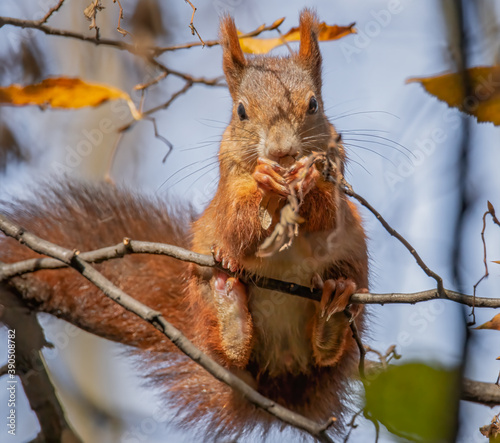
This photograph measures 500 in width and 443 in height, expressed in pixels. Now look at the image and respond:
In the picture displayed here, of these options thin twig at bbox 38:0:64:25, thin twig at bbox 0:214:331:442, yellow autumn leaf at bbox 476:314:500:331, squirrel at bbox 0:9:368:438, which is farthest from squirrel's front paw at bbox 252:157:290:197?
thin twig at bbox 38:0:64:25

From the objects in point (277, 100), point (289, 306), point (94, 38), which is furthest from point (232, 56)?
point (289, 306)

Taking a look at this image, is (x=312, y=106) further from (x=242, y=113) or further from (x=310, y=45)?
(x=310, y=45)

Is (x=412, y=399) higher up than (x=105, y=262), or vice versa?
(x=105, y=262)

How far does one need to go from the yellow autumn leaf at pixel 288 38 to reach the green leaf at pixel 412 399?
1.64 m

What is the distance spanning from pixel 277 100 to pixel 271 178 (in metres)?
0.47

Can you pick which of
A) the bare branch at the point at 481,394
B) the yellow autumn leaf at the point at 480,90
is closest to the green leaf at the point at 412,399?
the yellow autumn leaf at the point at 480,90

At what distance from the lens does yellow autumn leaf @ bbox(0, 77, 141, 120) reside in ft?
7.64

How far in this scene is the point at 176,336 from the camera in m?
1.78

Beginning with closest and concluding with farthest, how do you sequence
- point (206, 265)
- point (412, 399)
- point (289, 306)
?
point (412, 399)
point (206, 265)
point (289, 306)

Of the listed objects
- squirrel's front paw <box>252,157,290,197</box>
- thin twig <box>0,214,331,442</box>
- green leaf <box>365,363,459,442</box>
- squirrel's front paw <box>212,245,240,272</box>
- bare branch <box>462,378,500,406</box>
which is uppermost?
squirrel's front paw <box>252,157,290,197</box>

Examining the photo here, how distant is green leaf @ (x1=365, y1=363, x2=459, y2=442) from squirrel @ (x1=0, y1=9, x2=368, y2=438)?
3.24 ft

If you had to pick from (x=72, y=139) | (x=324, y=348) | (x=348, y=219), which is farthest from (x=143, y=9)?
(x=324, y=348)

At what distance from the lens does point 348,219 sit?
236 centimetres

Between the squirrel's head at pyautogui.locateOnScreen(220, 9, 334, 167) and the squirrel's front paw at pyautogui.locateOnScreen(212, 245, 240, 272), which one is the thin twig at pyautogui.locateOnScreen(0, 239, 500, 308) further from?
the squirrel's head at pyautogui.locateOnScreen(220, 9, 334, 167)
